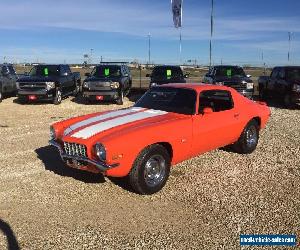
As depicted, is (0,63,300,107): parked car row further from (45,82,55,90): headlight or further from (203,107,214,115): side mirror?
(203,107,214,115): side mirror

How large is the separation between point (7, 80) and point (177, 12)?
10877 millimetres

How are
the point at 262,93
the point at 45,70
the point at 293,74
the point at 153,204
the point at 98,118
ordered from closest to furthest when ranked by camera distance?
the point at 153,204, the point at 98,118, the point at 293,74, the point at 45,70, the point at 262,93

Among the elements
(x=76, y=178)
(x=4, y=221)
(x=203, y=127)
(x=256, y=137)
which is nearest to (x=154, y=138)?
(x=203, y=127)

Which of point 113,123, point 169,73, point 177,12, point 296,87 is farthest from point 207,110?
point 177,12

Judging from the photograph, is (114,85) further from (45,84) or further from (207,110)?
(207,110)

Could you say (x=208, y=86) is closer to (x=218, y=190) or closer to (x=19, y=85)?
(x=218, y=190)

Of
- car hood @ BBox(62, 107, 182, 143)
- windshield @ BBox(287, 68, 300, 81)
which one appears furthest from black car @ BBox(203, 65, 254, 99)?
car hood @ BBox(62, 107, 182, 143)

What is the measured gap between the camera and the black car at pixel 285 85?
1478cm

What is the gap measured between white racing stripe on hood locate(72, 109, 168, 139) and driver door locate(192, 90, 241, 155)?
2.27 ft

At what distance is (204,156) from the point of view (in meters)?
7.95

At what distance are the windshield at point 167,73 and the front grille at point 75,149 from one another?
11.4m

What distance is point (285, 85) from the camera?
15.3 metres

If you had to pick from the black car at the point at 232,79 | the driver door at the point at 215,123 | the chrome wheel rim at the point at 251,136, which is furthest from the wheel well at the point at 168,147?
the black car at the point at 232,79

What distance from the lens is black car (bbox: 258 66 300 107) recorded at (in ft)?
48.5
